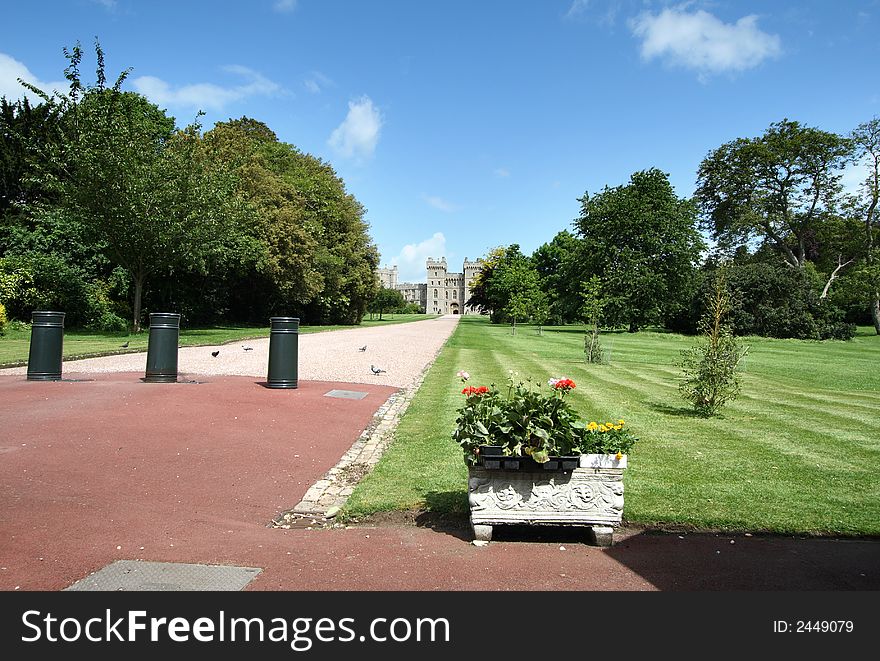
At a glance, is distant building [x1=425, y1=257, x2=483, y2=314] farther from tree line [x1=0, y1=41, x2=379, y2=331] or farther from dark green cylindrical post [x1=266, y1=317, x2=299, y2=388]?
dark green cylindrical post [x1=266, y1=317, x2=299, y2=388]

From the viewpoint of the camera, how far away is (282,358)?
447 inches

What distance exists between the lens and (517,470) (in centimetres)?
442

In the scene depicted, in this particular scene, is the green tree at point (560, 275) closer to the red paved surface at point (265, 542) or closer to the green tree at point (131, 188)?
the green tree at point (131, 188)

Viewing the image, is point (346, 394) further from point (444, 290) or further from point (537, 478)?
point (444, 290)

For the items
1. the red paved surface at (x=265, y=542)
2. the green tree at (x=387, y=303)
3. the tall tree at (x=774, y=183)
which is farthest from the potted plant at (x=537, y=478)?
the green tree at (x=387, y=303)

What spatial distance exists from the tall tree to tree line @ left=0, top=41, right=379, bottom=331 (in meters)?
36.5

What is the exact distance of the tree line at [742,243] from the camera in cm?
4153

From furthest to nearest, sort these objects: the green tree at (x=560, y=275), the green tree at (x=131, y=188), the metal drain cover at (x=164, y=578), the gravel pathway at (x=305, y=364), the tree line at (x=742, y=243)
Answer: the green tree at (x=560, y=275), the tree line at (x=742, y=243), the green tree at (x=131, y=188), the gravel pathway at (x=305, y=364), the metal drain cover at (x=164, y=578)

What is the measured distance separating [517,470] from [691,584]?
1.36 metres

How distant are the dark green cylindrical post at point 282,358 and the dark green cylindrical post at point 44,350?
4051 mm

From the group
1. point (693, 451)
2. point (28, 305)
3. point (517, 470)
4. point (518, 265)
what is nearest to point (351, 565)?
point (517, 470)

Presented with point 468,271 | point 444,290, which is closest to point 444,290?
point 444,290

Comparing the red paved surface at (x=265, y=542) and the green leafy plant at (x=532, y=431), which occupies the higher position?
the green leafy plant at (x=532, y=431)

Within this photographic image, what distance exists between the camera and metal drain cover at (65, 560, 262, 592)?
3439 mm
